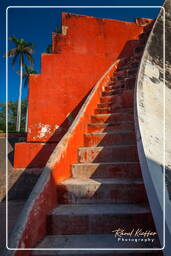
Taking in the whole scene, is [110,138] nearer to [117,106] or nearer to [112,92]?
[117,106]

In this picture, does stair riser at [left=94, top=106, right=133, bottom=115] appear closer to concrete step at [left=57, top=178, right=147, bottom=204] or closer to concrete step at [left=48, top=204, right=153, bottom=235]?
concrete step at [left=57, top=178, right=147, bottom=204]

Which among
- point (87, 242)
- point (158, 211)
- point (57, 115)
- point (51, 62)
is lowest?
point (87, 242)

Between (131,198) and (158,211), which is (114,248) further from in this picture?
(131,198)

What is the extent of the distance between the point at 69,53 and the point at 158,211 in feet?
15.4

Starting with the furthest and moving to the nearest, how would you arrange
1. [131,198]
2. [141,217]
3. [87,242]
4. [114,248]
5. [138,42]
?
[138,42]
[131,198]
[141,217]
[87,242]
[114,248]

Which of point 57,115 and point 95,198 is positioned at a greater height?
point 57,115

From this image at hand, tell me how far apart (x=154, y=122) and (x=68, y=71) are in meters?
3.10

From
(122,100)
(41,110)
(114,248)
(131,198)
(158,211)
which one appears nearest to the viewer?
(158,211)

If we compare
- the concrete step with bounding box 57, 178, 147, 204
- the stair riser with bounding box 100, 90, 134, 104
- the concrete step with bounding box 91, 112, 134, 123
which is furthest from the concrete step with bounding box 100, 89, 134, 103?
the concrete step with bounding box 57, 178, 147, 204

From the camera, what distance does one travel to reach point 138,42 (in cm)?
654

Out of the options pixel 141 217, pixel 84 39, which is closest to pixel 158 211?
pixel 141 217

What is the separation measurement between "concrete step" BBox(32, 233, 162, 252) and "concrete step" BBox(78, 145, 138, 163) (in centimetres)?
116

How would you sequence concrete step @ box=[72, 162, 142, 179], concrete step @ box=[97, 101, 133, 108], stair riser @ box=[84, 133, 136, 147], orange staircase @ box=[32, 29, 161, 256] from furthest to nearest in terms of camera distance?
concrete step @ box=[97, 101, 133, 108]
stair riser @ box=[84, 133, 136, 147]
concrete step @ box=[72, 162, 142, 179]
orange staircase @ box=[32, 29, 161, 256]

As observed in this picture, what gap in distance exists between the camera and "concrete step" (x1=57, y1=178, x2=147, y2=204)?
219 cm
